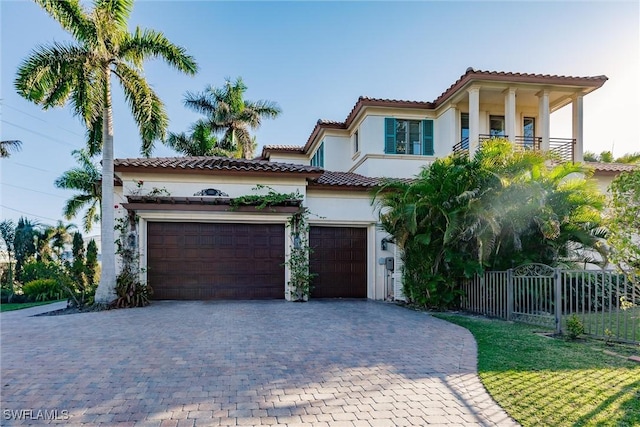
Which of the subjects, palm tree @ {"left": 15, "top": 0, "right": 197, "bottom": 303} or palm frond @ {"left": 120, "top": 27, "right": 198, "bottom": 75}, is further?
palm frond @ {"left": 120, "top": 27, "right": 198, "bottom": 75}

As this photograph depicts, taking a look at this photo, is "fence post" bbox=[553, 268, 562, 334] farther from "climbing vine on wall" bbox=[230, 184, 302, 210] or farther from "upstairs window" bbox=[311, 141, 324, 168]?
"upstairs window" bbox=[311, 141, 324, 168]

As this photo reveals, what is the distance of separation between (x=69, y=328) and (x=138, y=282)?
321cm

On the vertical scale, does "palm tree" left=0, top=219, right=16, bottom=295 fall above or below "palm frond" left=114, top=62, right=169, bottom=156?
below

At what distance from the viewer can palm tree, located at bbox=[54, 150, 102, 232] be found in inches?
757

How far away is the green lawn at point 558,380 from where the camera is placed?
3.70 metres

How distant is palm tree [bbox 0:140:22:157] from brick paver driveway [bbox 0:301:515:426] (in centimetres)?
1509

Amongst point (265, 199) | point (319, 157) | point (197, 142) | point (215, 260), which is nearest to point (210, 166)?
point (265, 199)

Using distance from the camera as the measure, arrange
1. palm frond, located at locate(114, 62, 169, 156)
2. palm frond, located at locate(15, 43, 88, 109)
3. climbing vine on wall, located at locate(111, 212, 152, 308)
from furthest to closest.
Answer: palm frond, located at locate(114, 62, 169, 156), climbing vine on wall, located at locate(111, 212, 152, 308), palm frond, located at locate(15, 43, 88, 109)

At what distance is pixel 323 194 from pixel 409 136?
5.49 m

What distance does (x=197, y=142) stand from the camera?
2308cm

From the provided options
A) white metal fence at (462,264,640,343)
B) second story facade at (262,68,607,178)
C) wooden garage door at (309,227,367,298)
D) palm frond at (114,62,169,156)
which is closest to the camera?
white metal fence at (462,264,640,343)

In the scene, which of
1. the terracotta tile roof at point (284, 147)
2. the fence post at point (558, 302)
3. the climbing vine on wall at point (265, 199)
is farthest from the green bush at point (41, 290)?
the fence post at point (558, 302)

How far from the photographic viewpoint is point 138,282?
11.0 meters

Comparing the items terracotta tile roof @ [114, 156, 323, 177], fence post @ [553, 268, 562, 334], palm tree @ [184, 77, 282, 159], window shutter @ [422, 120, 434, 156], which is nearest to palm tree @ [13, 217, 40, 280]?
palm tree @ [184, 77, 282, 159]
